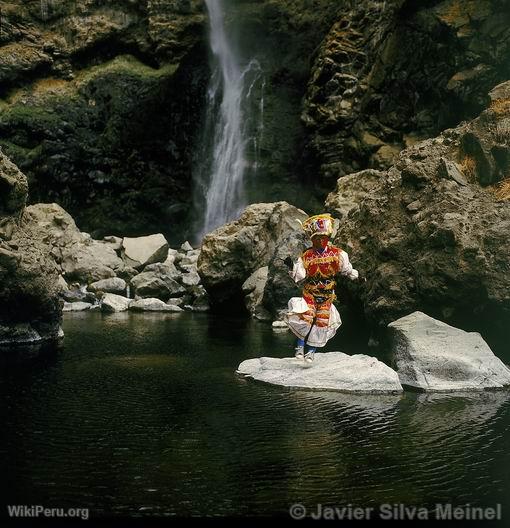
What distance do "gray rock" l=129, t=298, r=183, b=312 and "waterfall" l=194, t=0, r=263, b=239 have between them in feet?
59.6

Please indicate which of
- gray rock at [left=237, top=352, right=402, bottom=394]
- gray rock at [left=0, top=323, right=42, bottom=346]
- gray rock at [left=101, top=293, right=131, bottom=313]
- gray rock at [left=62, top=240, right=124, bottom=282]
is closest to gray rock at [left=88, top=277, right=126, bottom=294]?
gray rock at [left=62, top=240, right=124, bottom=282]

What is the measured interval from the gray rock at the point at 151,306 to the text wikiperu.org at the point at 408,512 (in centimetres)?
2050

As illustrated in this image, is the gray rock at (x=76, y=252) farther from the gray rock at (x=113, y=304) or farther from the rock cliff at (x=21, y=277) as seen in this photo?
the rock cliff at (x=21, y=277)

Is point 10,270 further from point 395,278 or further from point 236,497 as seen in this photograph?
point 236,497

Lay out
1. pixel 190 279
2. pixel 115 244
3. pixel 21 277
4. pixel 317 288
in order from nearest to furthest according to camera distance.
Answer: pixel 317 288, pixel 21 277, pixel 190 279, pixel 115 244

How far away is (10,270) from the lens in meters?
15.3

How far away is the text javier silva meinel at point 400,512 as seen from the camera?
221 inches

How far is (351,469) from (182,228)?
Answer: 40451 millimetres

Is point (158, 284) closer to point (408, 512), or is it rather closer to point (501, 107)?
point (501, 107)

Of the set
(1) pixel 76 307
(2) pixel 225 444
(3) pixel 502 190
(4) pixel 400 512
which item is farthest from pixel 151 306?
(4) pixel 400 512

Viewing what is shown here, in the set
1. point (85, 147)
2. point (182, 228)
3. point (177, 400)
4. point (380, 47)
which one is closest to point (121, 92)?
point (85, 147)

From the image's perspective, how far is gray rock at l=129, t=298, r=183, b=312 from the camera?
25734 mm

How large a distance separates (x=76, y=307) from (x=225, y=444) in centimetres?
1928

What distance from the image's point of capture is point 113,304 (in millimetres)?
25547
